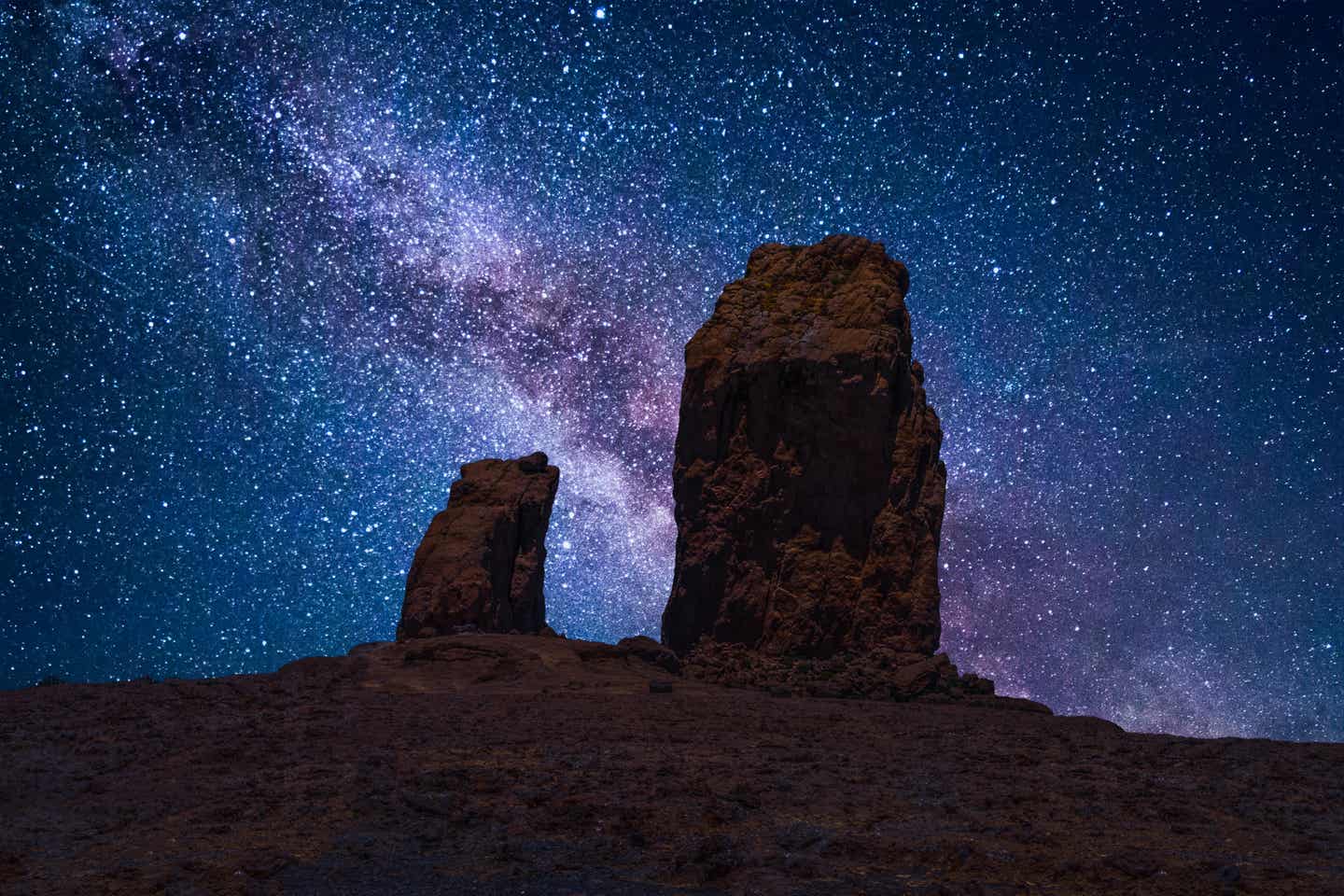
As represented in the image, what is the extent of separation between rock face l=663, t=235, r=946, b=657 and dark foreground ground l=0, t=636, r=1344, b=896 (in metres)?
7.74

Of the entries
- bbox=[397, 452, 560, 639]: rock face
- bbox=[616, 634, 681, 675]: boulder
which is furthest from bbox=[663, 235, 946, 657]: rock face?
bbox=[397, 452, 560, 639]: rock face

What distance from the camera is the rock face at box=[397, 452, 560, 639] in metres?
21.2

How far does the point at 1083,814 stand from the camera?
649 centimetres

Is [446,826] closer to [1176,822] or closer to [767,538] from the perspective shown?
[1176,822]

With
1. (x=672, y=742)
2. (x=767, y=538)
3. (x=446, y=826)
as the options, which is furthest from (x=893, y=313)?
(x=446, y=826)

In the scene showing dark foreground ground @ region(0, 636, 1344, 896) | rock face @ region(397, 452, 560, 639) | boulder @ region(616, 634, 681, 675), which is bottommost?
dark foreground ground @ region(0, 636, 1344, 896)

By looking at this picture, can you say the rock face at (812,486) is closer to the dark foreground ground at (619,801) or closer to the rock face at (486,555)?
the rock face at (486,555)

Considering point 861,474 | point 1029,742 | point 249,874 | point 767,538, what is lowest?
point 249,874

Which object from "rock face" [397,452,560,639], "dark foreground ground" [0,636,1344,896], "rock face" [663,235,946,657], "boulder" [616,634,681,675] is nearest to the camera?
"dark foreground ground" [0,636,1344,896]

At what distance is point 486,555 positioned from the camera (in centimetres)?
2231

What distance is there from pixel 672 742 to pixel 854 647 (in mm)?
10386

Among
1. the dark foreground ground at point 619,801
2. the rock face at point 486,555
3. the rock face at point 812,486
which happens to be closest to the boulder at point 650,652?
the rock face at point 812,486

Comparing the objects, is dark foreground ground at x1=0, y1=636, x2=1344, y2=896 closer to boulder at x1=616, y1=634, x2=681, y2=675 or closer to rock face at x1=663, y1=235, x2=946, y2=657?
boulder at x1=616, y1=634, x2=681, y2=675

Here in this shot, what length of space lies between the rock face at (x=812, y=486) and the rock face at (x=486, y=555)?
181 inches
